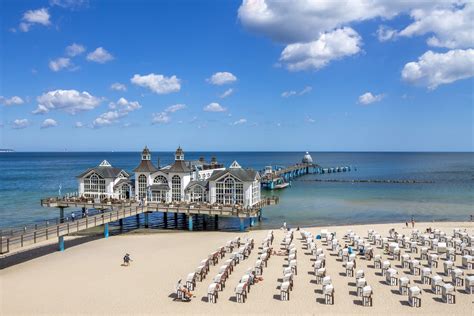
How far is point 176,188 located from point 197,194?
2.14m

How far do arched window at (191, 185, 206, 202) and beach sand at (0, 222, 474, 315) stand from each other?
484 inches

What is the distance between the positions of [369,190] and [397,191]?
15.2 ft

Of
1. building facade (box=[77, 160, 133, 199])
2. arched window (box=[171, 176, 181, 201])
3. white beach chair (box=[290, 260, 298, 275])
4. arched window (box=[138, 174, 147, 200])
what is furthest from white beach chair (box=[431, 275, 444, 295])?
building facade (box=[77, 160, 133, 199])

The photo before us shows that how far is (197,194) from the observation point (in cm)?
4266

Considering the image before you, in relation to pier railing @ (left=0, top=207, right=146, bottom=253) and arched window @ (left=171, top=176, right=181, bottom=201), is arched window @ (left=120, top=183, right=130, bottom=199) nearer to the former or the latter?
arched window @ (left=171, top=176, right=181, bottom=201)

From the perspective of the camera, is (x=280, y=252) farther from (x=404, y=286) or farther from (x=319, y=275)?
(x=404, y=286)

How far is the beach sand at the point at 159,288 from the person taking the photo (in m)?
18.0

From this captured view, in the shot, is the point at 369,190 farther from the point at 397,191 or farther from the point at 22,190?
the point at 22,190

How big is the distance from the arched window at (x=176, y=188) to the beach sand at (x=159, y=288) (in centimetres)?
1268

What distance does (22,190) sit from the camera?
75.1 meters

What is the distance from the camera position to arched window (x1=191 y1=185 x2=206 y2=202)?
4244 cm

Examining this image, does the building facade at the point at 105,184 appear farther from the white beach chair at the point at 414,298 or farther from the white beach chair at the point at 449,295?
the white beach chair at the point at 449,295

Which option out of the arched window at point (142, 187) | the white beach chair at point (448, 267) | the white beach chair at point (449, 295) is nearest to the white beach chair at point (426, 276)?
the white beach chair at point (448, 267)

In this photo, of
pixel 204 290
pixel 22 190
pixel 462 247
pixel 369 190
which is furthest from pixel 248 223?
pixel 22 190
